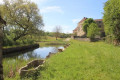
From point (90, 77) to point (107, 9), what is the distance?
74.0ft

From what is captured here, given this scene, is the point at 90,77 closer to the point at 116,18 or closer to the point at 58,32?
the point at 116,18

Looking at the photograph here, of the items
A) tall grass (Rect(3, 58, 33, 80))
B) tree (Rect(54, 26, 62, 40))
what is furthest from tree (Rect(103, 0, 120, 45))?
tree (Rect(54, 26, 62, 40))

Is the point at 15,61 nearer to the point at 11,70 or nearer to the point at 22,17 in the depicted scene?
the point at 11,70

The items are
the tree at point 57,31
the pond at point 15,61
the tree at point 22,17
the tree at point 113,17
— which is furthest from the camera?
the tree at point 57,31

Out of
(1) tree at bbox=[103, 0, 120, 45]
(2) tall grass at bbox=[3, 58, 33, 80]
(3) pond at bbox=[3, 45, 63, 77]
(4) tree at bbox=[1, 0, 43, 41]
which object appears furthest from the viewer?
(4) tree at bbox=[1, 0, 43, 41]

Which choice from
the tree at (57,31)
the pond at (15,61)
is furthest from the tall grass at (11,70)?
the tree at (57,31)

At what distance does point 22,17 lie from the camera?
27891 mm

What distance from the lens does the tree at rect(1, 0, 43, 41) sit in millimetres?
26620

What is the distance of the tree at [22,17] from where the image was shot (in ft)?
87.3

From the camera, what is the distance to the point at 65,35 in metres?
86.6

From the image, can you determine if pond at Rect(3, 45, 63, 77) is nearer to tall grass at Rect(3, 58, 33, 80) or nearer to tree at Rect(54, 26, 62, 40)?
tall grass at Rect(3, 58, 33, 80)

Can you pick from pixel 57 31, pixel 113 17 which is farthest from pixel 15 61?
pixel 57 31

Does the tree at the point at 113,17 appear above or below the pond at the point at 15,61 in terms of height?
above

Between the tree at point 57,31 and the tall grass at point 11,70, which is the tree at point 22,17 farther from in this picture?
the tree at point 57,31
